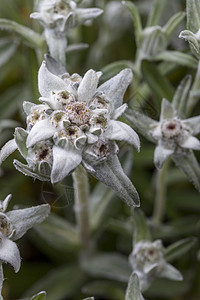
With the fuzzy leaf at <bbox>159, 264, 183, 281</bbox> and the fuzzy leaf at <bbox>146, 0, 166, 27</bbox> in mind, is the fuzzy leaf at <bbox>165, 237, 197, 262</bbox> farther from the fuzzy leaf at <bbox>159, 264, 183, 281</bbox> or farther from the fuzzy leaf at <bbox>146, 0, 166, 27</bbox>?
the fuzzy leaf at <bbox>146, 0, 166, 27</bbox>

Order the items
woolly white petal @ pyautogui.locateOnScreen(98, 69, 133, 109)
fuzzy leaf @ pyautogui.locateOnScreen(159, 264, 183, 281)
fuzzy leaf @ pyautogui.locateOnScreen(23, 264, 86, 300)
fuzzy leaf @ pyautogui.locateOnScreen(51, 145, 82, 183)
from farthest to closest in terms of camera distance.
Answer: fuzzy leaf @ pyautogui.locateOnScreen(23, 264, 86, 300), fuzzy leaf @ pyautogui.locateOnScreen(159, 264, 183, 281), woolly white petal @ pyautogui.locateOnScreen(98, 69, 133, 109), fuzzy leaf @ pyautogui.locateOnScreen(51, 145, 82, 183)

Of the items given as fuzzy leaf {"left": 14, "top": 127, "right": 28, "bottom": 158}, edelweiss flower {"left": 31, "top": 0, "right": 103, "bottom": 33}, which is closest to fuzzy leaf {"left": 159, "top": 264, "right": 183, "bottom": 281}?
fuzzy leaf {"left": 14, "top": 127, "right": 28, "bottom": 158}

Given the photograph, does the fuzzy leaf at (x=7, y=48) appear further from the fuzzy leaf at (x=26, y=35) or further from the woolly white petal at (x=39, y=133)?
the woolly white petal at (x=39, y=133)

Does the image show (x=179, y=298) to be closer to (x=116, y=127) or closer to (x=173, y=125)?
(x=173, y=125)

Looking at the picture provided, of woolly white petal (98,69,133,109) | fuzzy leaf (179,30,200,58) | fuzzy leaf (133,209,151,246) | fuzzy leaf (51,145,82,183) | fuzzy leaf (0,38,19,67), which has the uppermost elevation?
fuzzy leaf (179,30,200,58)

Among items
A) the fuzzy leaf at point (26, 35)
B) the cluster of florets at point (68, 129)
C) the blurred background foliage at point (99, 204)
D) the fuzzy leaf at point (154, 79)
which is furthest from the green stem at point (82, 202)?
the fuzzy leaf at point (26, 35)

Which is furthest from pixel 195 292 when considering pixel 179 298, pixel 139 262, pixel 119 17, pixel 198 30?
pixel 119 17
